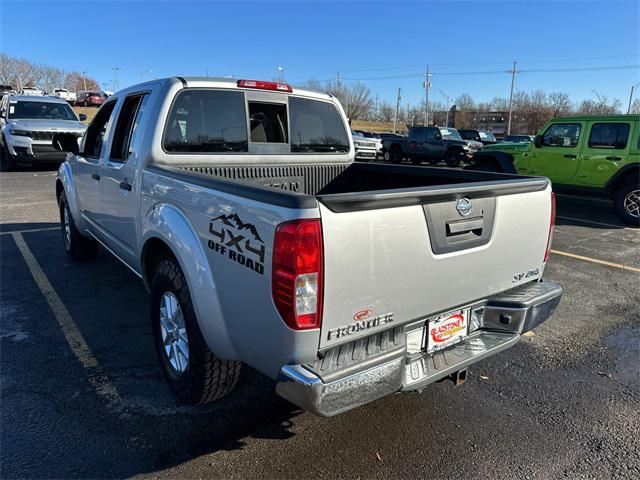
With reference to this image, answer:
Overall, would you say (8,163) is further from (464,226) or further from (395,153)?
(464,226)

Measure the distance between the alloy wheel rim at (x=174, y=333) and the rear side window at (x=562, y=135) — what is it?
32.8 feet

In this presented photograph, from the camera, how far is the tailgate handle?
2328 millimetres

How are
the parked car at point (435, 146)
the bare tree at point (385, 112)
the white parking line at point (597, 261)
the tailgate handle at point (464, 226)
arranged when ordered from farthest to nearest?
the bare tree at point (385, 112), the parked car at point (435, 146), the white parking line at point (597, 261), the tailgate handle at point (464, 226)

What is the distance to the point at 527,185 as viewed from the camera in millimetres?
2693

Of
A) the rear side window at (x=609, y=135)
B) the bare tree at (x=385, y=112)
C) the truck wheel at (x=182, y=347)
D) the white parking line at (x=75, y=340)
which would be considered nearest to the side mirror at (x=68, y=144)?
the white parking line at (x=75, y=340)

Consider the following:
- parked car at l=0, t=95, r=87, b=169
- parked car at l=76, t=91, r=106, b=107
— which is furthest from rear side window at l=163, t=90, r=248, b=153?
parked car at l=76, t=91, r=106, b=107

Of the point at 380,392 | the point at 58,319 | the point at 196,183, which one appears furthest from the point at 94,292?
the point at 380,392

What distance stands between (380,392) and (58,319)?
129 inches

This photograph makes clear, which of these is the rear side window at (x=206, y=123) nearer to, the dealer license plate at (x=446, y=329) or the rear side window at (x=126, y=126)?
the rear side window at (x=126, y=126)

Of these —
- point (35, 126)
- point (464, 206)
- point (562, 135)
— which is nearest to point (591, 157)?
point (562, 135)

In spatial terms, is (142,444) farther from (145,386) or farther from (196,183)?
(196,183)

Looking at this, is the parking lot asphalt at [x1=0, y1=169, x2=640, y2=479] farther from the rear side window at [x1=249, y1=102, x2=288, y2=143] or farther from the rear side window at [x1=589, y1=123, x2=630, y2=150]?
the rear side window at [x1=589, y1=123, x2=630, y2=150]

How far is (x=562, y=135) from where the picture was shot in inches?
404

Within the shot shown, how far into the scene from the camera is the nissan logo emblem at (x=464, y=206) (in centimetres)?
235
